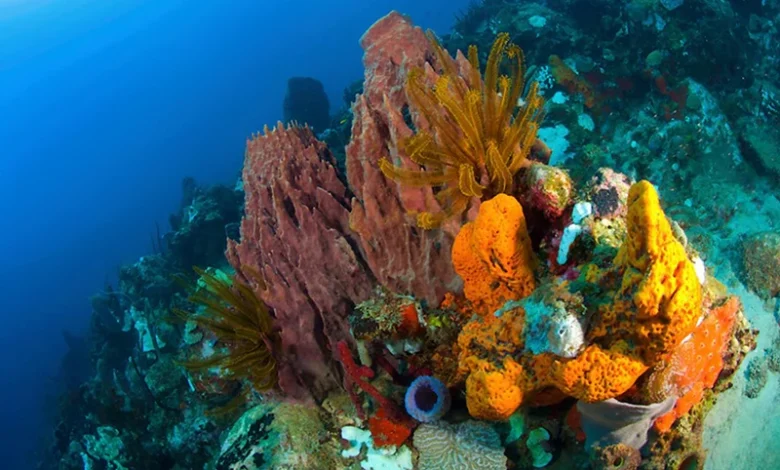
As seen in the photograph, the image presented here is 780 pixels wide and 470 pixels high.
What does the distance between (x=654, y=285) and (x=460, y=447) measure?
70.1 inches

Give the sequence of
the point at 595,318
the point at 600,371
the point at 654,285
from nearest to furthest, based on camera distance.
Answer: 1. the point at 654,285
2. the point at 600,371
3. the point at 595,318

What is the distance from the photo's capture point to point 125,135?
88.4 meters

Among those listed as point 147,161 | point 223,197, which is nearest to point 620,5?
point 223,197

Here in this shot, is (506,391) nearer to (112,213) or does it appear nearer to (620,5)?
(620,5)

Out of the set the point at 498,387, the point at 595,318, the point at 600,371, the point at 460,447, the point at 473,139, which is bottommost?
the point at 460,447

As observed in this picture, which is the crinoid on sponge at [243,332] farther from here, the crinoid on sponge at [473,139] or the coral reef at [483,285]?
the crinoid on sponge at [473,139]

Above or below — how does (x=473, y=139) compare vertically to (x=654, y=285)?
above

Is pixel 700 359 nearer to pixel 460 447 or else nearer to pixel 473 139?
pixel 460 447

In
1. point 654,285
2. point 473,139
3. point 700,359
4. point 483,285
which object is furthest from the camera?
point 473,139

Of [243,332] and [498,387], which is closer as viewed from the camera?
[498,387]

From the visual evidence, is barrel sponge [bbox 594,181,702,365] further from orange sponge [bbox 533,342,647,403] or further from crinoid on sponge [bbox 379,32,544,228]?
crinoid on sponge [bbox 379,32,544,228]

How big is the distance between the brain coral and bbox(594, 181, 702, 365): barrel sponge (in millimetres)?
1297

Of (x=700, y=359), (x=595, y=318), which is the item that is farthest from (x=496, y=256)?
(x=700, y=359)

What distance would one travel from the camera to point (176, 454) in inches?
283
